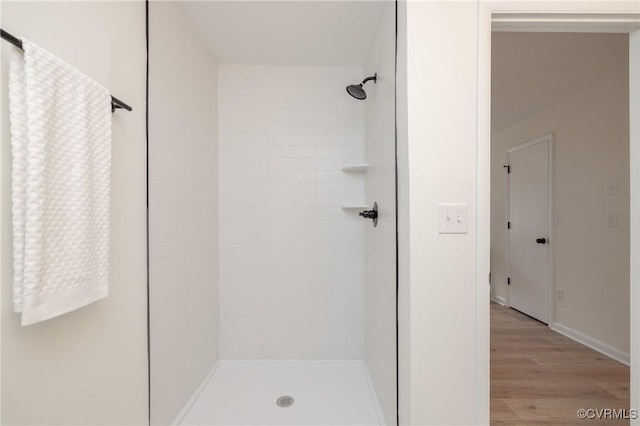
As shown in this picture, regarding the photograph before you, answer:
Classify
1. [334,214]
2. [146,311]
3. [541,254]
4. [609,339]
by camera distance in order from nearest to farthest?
[146,311], [334,214], [609,339], [541,254]

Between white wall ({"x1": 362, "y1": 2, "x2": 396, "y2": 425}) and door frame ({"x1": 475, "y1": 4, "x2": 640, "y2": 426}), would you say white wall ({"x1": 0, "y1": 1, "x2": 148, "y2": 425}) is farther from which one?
door frame ({"x1": 475, "y1": 4, "x2": 640, "y2": 426})

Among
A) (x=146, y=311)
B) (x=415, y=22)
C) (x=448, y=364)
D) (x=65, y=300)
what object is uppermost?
(x=415, y=22)

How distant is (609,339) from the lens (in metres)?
2.52

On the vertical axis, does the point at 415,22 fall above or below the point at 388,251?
above

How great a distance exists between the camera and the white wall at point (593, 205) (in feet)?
8.00

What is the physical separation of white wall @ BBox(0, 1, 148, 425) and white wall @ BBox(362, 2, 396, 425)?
121cm

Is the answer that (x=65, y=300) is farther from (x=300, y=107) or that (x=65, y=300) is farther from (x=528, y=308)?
(x=528, y=308)

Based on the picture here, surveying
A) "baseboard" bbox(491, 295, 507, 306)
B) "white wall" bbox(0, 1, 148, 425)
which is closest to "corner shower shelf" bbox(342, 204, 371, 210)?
"white wall" bbox(0, 1, 148, 425)

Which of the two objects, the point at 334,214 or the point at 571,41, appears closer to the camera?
the point at 571,41

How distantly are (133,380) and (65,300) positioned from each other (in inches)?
26.0

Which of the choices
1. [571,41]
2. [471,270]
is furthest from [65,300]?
[571,41]

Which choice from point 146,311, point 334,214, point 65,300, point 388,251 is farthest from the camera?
point 334,214

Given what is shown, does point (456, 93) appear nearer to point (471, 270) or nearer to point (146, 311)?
point (471, 270)

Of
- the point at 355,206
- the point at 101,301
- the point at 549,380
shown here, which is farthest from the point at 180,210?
the point at 549,380
